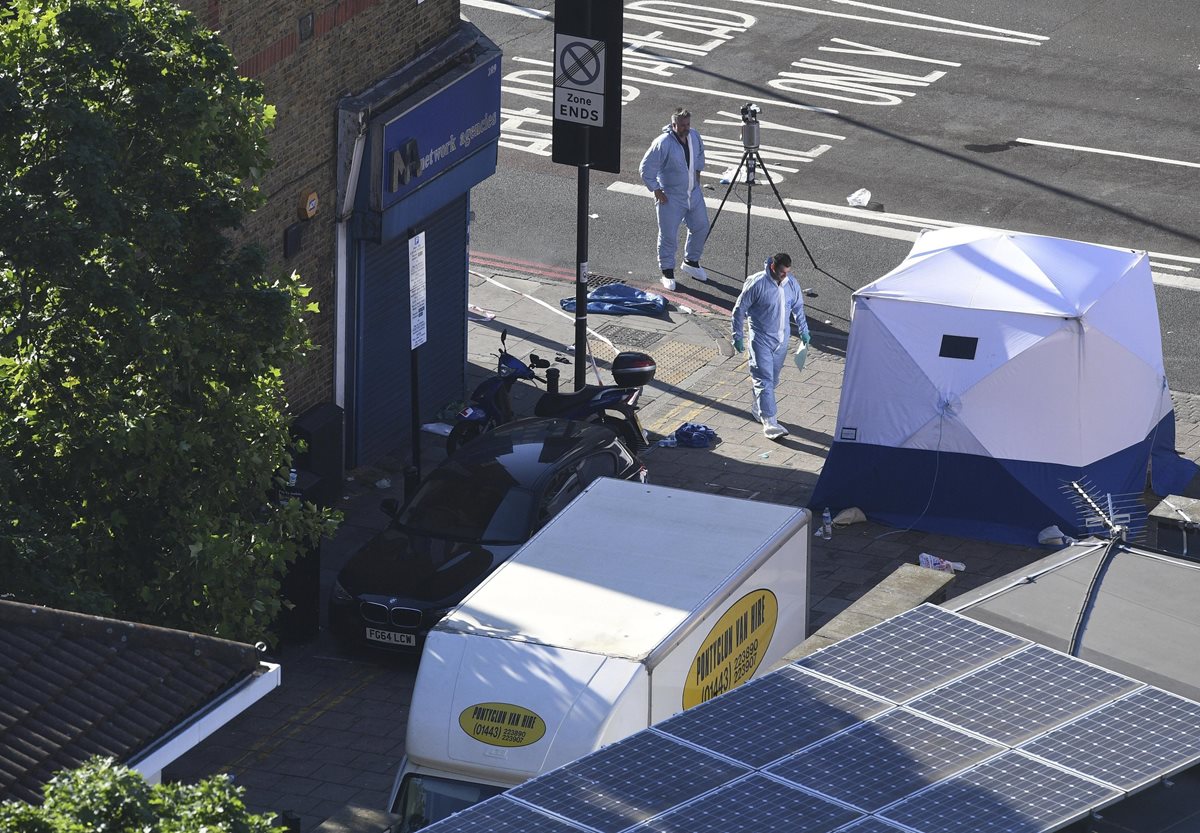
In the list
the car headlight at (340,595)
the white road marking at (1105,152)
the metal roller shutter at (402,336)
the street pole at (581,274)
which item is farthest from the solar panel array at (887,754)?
the white road marking at (1105,152)

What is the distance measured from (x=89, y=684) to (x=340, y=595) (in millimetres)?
5884

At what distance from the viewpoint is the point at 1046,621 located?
10.5m

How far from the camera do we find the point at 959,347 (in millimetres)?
17078

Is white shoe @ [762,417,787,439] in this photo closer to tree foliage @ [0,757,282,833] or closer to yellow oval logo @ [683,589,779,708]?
yellow oval logo @ [683,589,779,708]

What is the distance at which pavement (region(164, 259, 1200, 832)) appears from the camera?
14.0m

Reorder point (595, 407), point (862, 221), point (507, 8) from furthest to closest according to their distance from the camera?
point (507, 8) < point (862, 221) < point (595, 407)

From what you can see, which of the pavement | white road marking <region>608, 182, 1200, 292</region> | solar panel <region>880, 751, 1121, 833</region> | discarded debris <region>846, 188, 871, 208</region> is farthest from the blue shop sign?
solar panel <region>880, 751, 1121, 833</region>

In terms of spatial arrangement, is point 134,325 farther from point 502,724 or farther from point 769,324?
point 769,324

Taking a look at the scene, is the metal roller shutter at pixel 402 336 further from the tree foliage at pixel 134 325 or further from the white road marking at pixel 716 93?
the white road marking at pixel 716 93

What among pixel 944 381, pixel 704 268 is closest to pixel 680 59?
pixel 704 268

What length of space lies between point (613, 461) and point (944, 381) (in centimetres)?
295

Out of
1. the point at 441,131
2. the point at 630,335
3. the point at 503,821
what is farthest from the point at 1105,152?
the point at 503,821

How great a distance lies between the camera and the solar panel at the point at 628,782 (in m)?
8.09

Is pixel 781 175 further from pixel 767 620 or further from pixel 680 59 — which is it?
pixel 767 620
